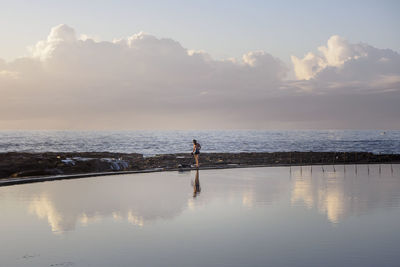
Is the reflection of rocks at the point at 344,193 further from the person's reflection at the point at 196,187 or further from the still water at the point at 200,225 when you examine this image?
the person's reflection at the point at 196,187

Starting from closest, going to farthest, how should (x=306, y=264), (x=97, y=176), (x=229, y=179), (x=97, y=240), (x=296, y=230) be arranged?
(x=306, y=264) → (x=97, y=240) → (x=296, y=230) → (x=229, y=179) → (x=97, y=176)

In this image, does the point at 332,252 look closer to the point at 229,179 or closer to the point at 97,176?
the point at 229,179

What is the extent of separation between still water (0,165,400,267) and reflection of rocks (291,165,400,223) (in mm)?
36

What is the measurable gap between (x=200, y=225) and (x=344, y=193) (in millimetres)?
7130

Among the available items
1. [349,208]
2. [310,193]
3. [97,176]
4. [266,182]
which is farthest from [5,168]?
[349,208]

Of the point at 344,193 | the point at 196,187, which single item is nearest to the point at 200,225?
the point at 196,187

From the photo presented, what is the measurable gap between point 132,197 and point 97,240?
18.8 feet

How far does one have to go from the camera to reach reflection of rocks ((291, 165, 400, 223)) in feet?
37.9

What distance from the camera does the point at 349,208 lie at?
38.0 feet

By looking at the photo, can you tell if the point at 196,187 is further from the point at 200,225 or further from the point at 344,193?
the point at 200,225

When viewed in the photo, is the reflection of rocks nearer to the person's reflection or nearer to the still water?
the still water

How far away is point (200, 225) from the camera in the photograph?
9.49m

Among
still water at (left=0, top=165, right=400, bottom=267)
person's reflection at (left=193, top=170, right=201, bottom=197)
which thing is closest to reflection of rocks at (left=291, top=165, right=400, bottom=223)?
still water at (left=0, top=165, right=400, bottom=267)

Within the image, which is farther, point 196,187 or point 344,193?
point 196,187
